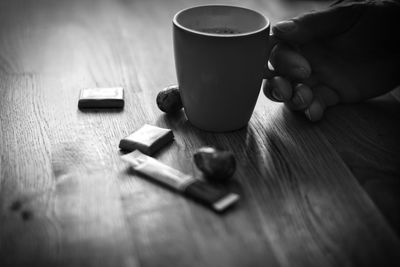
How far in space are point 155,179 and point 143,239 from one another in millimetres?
115

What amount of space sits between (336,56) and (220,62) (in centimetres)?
29

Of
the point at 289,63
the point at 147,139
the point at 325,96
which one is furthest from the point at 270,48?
the point at 147,139

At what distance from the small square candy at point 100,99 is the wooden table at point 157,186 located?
0.06 feet

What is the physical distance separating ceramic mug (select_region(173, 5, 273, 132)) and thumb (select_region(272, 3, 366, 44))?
0.17 feet

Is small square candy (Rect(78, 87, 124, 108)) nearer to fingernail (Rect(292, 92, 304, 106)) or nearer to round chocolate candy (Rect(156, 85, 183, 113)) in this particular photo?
round chocolate candy (Rect(156, 85, 183, 113))

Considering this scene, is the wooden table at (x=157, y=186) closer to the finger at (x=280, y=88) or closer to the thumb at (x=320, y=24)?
the finger at (x=280, y=88)

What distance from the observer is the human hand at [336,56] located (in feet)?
2.77

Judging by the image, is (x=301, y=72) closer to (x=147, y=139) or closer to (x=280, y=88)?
(x=280, y=88)

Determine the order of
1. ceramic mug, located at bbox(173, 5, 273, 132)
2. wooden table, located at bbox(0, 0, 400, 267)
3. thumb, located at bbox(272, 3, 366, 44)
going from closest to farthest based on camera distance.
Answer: wooden table, located at bbox(0, 0, 400, 267) < ceramic mug, located at bbox(173, 5, 273, 132) < thumb, located at bbox(272, 3, 366, 44)

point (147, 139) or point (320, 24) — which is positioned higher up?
point (320, 24)

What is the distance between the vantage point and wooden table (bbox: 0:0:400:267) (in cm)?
58

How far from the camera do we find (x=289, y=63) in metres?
0.84

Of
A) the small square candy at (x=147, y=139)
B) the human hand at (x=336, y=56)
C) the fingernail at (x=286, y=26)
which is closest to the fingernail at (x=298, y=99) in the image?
the human hand at (x=336, y=56)

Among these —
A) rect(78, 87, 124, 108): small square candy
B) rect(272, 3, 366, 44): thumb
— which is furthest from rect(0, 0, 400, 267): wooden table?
rect(272, 3, 366, 44): thumb
